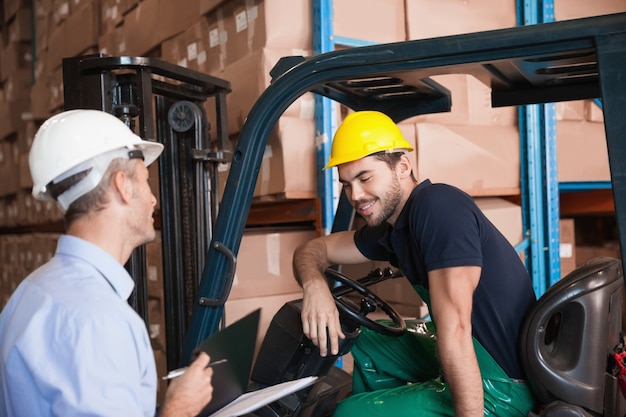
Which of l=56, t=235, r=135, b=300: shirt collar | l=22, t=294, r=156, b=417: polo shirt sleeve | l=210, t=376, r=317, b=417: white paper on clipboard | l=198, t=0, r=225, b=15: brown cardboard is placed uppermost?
l=198, t=0, r=225, b=15: brown cardboard

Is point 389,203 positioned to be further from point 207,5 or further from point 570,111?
point 570,111

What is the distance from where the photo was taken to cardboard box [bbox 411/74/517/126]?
12.7ft

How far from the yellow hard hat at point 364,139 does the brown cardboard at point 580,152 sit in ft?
7.70

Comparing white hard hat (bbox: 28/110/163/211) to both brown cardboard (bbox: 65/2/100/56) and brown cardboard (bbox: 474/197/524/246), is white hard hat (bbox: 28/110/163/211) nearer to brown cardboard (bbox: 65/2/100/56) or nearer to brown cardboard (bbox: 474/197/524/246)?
brown cardboard (bbox: 474/197/524/246)

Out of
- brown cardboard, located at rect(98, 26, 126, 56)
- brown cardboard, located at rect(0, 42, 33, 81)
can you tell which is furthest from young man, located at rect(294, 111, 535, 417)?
brown cardboard, located at rect(0, 42, 33, 81)

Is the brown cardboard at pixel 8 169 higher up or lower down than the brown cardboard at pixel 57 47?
lower down

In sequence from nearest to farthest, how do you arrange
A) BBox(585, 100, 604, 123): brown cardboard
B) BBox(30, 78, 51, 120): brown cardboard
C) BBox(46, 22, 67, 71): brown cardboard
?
BBox(585, 100, 604, 123): brown cardboard
BBox(46, 22, 67, 71): brown cardboard
BBox(30, 78, 51, 120): brown cardboard

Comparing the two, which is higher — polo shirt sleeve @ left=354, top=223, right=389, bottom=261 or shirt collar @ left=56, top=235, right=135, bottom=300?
shirt collar @ left=56, top=235, right=135, bottom=300

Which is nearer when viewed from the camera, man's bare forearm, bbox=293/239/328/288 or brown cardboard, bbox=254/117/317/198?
man's bare forearm, bbox=293/239/328/288

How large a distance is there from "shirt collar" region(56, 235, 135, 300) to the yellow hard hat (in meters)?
0.94

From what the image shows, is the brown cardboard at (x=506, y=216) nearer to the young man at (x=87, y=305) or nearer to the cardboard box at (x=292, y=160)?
the cardboard box at (x=292, y=160)

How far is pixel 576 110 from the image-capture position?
4.34 meters

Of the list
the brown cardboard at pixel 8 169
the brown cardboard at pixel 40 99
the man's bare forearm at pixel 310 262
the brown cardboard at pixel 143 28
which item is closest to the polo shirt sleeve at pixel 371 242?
the man's bare forearm at pixel 310 262

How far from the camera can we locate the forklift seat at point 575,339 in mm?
2039
